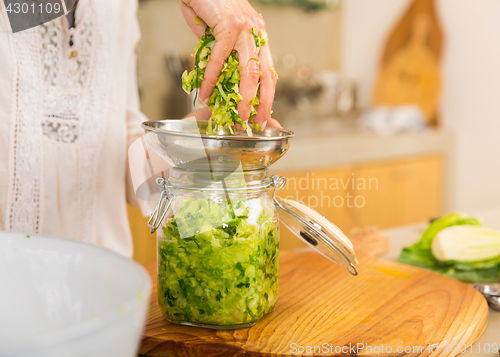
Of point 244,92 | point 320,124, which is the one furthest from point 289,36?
point 244,92

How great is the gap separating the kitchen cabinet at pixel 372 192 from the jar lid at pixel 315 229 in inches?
59.3

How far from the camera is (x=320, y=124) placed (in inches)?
107

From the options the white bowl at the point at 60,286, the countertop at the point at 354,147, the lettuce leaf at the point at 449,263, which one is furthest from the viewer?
the countertop at the point at 354,147

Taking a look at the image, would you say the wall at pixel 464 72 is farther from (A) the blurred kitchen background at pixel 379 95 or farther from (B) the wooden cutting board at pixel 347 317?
(B) the wooden cutting board at pixel 347 317

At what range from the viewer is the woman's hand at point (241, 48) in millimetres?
571

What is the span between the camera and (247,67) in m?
0.57

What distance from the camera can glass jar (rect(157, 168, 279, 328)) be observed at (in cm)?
56

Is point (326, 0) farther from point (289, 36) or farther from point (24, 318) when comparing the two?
point (24, 318)

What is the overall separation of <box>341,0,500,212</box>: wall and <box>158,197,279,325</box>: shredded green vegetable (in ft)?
8.63

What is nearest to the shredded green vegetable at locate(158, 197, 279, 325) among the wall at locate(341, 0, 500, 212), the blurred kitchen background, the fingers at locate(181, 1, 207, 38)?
the fingers at locate(181, 1, 207, 38)

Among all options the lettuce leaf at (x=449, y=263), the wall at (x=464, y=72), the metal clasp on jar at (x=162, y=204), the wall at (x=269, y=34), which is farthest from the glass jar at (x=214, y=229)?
the wall at (x=464, y=72)

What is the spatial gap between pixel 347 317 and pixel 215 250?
21cm

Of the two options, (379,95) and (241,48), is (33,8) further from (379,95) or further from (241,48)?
(379,95)

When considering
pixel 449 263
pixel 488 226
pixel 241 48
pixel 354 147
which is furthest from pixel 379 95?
pixel 241 48
